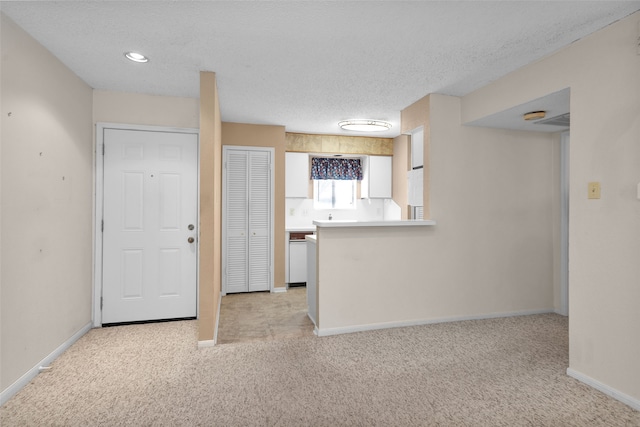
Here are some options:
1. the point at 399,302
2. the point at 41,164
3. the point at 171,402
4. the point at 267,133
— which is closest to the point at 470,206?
the point at 399,302

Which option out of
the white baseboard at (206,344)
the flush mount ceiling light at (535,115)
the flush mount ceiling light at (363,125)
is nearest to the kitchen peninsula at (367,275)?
the white baseboard at (206,344)

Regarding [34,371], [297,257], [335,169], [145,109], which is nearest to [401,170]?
[335,169]

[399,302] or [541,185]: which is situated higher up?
[541,185]

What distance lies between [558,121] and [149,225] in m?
4.32

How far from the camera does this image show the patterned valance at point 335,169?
5.84m

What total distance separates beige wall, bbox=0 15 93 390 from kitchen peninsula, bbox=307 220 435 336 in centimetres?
217

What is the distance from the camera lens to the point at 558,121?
345 cm

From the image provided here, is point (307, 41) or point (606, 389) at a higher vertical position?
point (307, 41)

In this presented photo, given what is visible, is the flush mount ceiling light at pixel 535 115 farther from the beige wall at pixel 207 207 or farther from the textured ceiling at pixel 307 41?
the beige wall at pixel 207 207

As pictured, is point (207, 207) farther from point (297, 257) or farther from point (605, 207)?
point (605, 207)

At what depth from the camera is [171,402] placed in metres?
2.14

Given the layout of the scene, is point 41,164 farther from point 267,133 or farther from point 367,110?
point 367,110

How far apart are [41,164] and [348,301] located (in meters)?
2.76

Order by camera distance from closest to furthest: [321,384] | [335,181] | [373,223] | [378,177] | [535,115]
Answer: [321,384] < [535,115] < [373,223] < [378,177] < [335,181]
